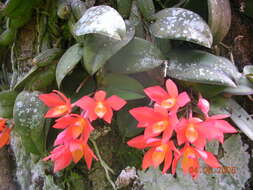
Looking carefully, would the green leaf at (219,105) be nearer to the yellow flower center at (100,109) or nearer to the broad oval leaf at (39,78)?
the yellow flower center at (100,109)

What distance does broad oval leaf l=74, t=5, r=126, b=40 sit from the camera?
0.56 meters

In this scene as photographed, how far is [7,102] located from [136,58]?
373 mm

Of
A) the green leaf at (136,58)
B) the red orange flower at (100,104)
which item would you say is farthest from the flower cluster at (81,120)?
the green leaf at (136,58)

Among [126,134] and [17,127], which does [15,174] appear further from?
[126,134]

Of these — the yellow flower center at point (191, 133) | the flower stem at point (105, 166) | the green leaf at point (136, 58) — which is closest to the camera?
the yellow flower center at point (191, 133)

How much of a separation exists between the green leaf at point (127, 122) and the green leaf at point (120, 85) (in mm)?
66

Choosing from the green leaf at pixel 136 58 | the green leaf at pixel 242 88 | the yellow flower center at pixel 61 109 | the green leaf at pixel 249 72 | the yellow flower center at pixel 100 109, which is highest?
the green leaf at pixel 136 58

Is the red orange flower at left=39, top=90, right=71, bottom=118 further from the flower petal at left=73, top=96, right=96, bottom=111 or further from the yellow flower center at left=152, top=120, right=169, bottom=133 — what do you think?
the yellow flower center at left=152, top=120, right=169, bottom=133

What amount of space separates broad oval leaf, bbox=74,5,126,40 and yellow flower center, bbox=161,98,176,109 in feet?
0.50

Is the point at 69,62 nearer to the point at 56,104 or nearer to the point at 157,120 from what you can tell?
the point at 56,104

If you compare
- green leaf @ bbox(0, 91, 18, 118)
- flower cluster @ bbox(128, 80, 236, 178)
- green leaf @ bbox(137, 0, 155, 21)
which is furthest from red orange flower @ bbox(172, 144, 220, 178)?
green leaf @ bbox(0, 91, 18, 118)

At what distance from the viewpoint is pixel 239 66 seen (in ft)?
2.77

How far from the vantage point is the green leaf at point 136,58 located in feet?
2.15

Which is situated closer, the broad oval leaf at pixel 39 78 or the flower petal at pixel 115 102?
the flower petal at pixel 115 102
